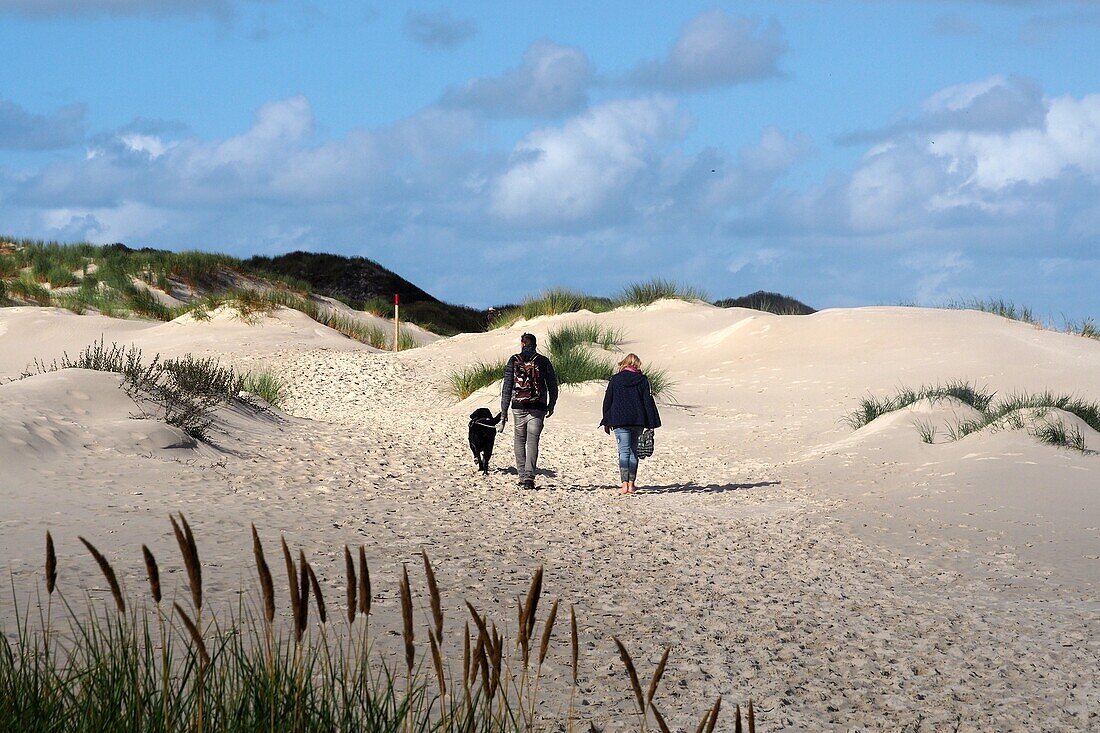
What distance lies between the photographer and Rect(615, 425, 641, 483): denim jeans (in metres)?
11.7

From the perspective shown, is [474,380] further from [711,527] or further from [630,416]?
[711,527]

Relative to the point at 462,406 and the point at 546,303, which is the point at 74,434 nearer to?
the point at 462,406

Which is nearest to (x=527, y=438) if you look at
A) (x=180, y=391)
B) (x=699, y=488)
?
(x=699, y=488)

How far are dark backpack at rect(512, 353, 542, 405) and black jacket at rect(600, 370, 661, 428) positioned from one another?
30.1 inches

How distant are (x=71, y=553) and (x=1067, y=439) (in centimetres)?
1092

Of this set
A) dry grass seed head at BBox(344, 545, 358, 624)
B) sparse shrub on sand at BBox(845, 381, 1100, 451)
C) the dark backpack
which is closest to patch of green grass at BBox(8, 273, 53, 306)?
the dark backpack

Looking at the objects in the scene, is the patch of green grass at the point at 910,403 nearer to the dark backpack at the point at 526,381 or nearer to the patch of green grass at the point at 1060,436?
the patch of green grass at the point at 1060,436

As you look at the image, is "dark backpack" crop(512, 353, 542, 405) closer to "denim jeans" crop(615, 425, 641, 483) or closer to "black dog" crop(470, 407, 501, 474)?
"black dog" crop(470, 407, 501, 474)

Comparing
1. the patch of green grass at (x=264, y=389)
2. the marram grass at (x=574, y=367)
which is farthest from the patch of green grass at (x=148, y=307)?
the patch of green grass at (x=264, y=389)

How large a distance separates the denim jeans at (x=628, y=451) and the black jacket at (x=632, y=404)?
91mm

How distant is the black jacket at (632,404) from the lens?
38.3 feet

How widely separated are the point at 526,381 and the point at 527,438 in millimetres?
671

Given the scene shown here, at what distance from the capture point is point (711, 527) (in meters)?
9.75

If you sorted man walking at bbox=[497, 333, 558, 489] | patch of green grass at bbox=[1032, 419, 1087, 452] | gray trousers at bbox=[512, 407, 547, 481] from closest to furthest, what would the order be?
1. man walking at bbox=[497, 333, 558, 489]
2. gray trousers at bbox=[512, 407, 547, 481]
3. patch of green grass at bbox=[1032, 419, 1087, 452]
